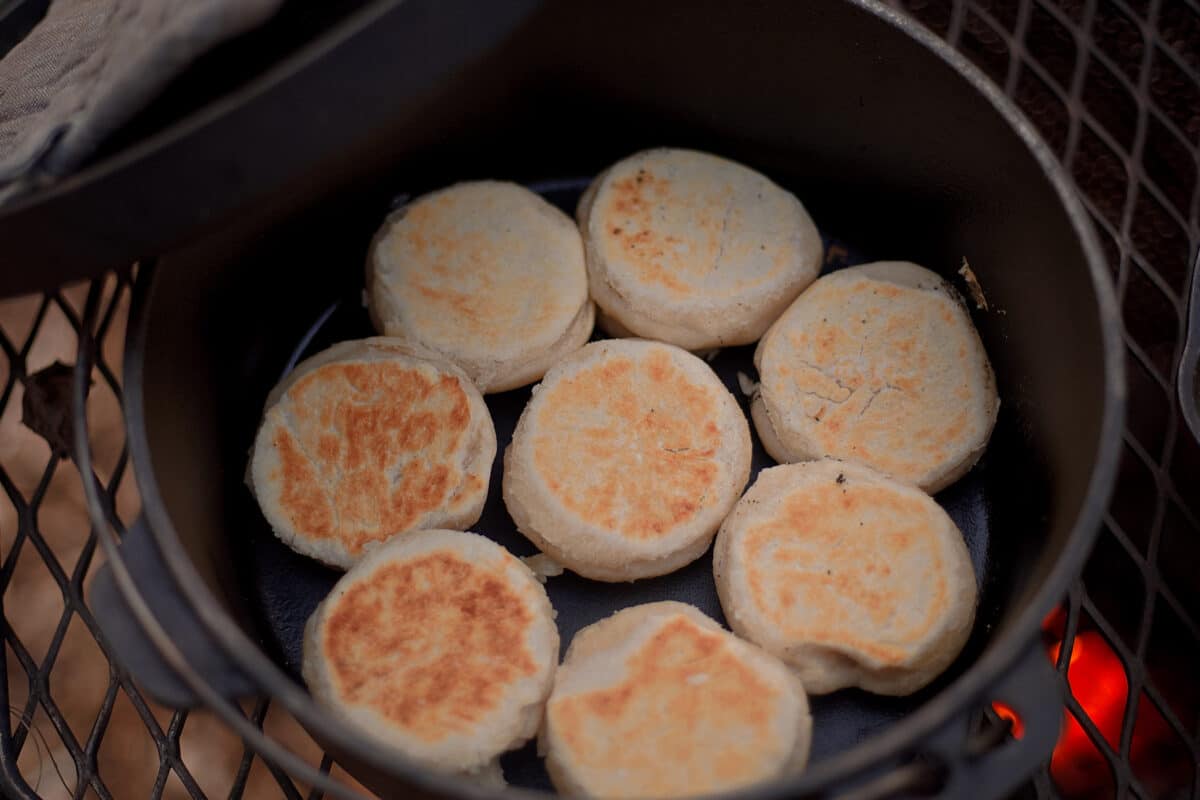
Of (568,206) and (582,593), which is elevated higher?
(568,206)

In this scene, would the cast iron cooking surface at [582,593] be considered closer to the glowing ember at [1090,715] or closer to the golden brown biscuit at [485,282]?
the golden brown biscuit at [485,282]

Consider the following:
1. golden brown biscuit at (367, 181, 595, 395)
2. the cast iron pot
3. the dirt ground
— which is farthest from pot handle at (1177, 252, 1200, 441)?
the dirt ground

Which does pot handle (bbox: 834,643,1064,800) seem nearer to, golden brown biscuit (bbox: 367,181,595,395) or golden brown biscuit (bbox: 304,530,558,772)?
golden brown biscuit (bbox: 304,530,558,772)

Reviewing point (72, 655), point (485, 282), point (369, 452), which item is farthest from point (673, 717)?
point (72, 655)

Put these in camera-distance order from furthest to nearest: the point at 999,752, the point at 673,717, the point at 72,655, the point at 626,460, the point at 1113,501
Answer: the point at 72,655 → the point at 1113,501 → the point at 626,460 → the point at 673,717 → the point at 999,752

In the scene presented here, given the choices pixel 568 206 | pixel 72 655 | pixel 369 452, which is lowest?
pixel 72 655

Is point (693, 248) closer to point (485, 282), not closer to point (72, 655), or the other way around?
point (485, 282)

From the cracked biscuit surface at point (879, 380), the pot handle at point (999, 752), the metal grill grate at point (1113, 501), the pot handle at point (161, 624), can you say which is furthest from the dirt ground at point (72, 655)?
the pot handle at point (999, 752)

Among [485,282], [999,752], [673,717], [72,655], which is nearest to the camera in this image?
[999,752]
